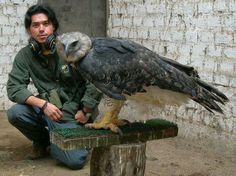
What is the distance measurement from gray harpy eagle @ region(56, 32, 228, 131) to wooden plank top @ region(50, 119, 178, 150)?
0.11m

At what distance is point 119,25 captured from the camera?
6.81 meters

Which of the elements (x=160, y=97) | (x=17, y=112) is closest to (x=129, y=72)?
(x=160, y=97)

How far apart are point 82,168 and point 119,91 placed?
1.51 meters

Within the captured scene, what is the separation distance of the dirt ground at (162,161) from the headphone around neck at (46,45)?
3.77 ft

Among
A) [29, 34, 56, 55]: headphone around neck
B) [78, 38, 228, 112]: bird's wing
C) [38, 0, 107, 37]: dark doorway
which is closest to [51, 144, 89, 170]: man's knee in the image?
[29, 34, 56, 55]: headphone around neck

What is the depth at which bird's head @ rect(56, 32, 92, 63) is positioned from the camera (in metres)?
3.33

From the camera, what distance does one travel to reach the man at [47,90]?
173 inches

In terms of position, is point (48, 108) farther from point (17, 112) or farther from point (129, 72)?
point (129, 72)

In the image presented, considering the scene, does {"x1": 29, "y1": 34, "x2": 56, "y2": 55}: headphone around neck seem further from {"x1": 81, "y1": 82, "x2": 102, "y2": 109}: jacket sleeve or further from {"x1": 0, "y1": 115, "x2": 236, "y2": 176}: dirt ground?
{"x1": 0, "y1": 115, "x2": 236, "y2": 176}: dirt ground

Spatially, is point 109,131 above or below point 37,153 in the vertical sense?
above

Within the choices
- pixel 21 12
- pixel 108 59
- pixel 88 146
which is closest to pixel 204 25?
pixel 108 59

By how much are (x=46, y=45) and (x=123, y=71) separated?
4.18 feet

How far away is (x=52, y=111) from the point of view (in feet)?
14.1

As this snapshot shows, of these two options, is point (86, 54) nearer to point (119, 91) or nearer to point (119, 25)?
point (119, 91)
